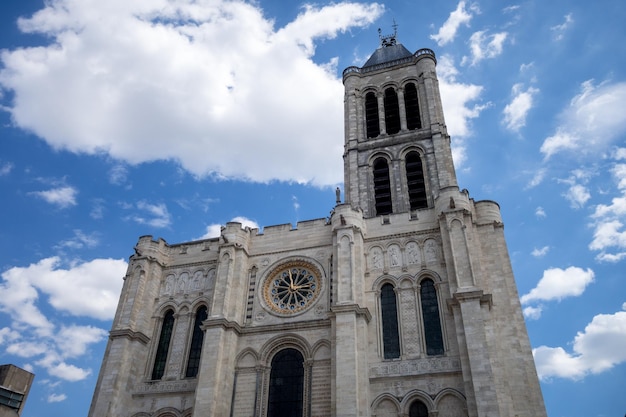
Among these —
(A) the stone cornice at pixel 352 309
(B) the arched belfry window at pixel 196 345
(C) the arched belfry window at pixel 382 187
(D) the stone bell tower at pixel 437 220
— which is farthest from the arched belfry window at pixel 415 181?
(B) the arched belfry window at pixel 196 345

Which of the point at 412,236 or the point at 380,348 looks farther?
the point at 412,236

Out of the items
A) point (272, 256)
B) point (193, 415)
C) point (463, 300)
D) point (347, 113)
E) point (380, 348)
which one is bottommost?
point (193, 415)

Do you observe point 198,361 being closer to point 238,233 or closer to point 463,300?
point 238,233

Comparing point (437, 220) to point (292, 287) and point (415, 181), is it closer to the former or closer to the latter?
point (415, 181)

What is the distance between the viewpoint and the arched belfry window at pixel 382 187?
30625 mm

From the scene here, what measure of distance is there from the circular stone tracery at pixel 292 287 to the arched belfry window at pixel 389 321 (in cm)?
316

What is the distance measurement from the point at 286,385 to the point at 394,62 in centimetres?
2474

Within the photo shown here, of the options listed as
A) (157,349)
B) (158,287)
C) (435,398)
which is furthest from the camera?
(158,287)

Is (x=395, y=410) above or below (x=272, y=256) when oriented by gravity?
below

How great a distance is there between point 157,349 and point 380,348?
1089cm

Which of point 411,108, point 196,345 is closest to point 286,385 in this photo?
point 196,345

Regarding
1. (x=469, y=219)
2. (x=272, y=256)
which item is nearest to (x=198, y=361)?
(x=272, y=256)

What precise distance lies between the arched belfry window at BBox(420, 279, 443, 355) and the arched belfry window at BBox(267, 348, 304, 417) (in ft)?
18.1

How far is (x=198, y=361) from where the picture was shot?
2400cm
